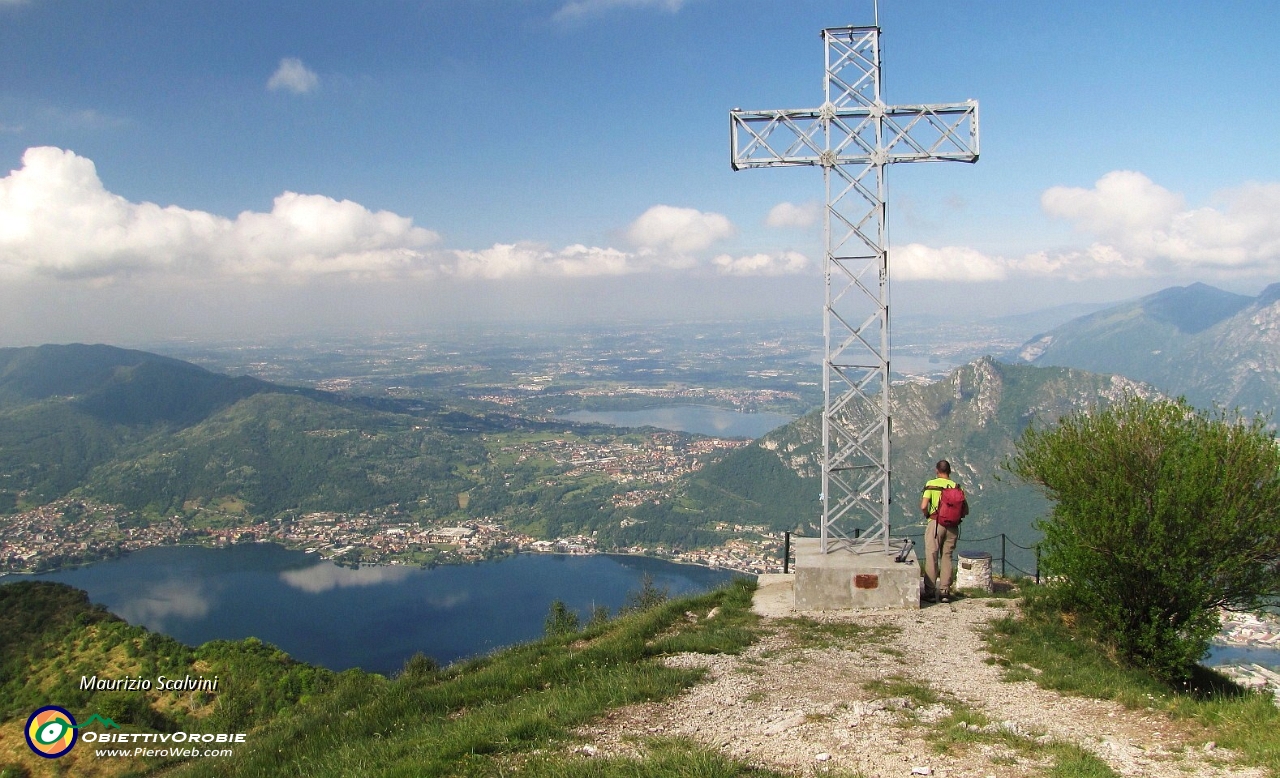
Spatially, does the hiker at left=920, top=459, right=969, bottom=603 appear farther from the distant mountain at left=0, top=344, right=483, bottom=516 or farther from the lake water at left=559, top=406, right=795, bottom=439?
the lake water at left=559, top=406, right=795, bottom=439

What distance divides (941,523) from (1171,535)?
10.9 ft

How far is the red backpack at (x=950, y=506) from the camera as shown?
1064 centimetres

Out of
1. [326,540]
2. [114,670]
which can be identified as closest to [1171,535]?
[114,670]

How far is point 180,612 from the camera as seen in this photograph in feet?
199

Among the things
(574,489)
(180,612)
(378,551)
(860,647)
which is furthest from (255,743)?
(574,489)

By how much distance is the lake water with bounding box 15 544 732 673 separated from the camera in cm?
5456

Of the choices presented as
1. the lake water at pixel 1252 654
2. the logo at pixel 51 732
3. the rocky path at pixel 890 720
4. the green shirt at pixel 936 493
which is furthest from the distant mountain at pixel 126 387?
the rocky path at pixel 890 720

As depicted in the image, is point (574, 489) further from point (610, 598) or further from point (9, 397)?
point (9, 397)

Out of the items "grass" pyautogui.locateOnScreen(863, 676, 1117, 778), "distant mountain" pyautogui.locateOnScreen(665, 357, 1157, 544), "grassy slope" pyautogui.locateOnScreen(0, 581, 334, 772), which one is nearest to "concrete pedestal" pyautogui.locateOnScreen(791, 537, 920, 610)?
"grass" pyautogui.locateOnScreen(863, 676, 1117, 778)

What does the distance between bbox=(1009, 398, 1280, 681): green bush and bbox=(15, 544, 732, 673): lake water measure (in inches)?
1733

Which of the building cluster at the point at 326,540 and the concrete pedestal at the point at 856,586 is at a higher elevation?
the concrete pedestal at the point at 856,586

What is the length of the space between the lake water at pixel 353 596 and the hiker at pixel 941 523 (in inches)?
1607

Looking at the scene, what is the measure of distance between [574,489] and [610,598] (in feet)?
140

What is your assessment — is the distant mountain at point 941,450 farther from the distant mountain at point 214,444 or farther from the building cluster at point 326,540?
the distant mountain at point 214,444
